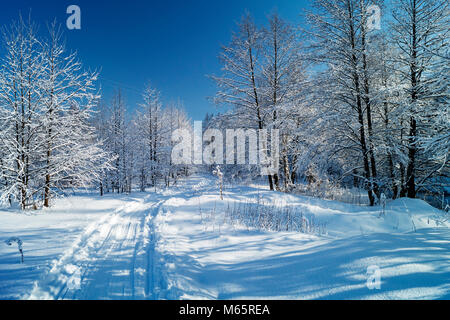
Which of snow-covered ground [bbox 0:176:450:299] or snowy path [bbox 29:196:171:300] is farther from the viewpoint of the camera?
snowy path [bbox 29:196:171:300]

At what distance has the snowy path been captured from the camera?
2416mm

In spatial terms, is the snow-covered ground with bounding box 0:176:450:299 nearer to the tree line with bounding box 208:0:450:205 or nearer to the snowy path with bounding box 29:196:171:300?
the snowy path with bounding box 29:196:171:300

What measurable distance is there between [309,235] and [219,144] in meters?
10.8

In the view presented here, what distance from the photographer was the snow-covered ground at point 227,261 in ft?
6.95

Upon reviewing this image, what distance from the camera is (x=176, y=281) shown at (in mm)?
2619

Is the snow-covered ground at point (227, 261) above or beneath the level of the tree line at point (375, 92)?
beneath

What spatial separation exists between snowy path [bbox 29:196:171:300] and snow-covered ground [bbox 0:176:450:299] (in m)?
0.02

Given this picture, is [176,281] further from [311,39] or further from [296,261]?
[311,39]

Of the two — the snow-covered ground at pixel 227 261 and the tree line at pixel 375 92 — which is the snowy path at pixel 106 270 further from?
the tree line at pixel 375 92

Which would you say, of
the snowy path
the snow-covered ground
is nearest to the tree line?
the snow-covered ground

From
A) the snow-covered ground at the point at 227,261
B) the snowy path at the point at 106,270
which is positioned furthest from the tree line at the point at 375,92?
the snowy path at the point at 106,270

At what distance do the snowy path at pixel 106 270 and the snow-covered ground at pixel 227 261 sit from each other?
15 mm
